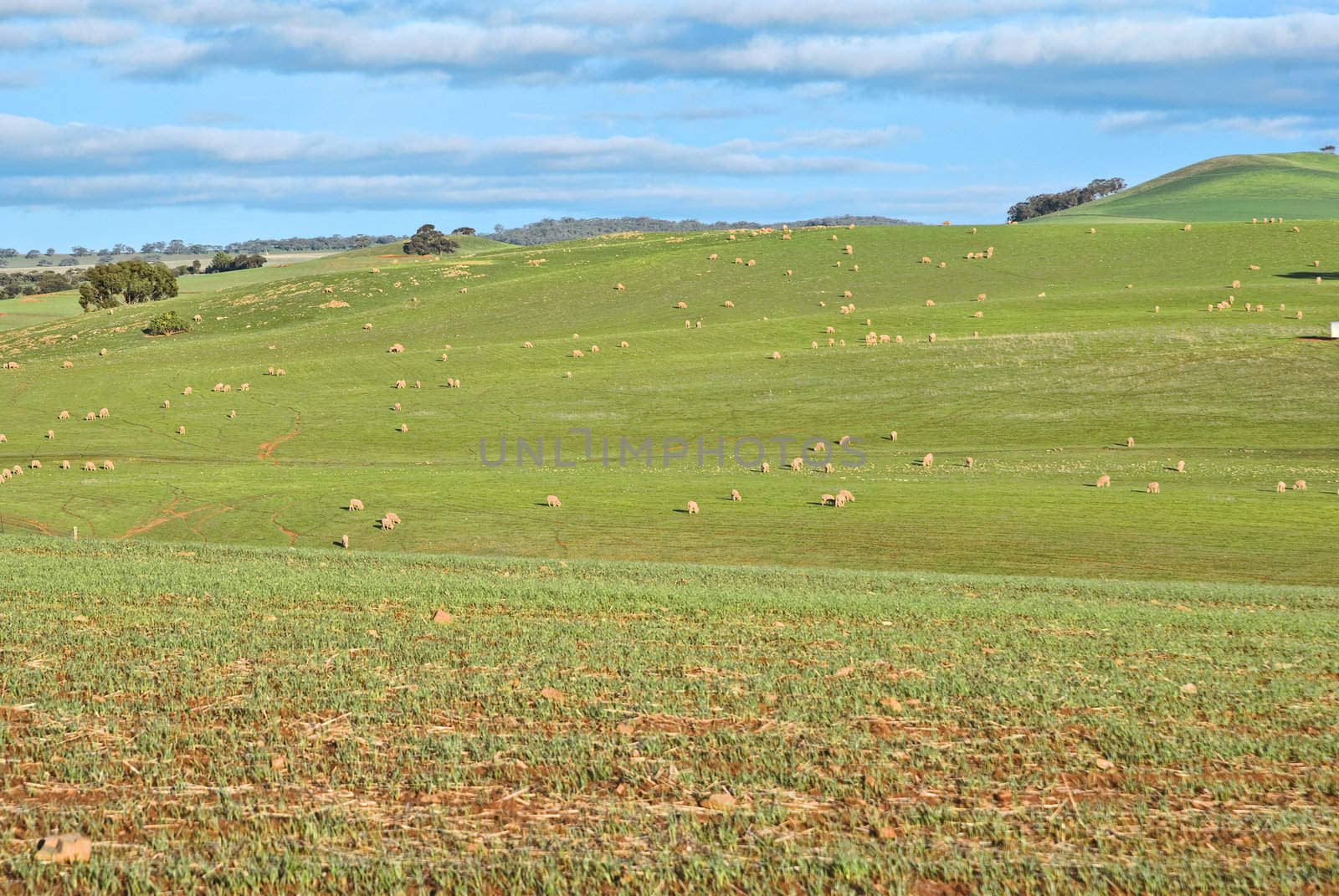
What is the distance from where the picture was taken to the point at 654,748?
11805mm

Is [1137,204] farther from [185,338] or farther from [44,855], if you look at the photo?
[44,855]

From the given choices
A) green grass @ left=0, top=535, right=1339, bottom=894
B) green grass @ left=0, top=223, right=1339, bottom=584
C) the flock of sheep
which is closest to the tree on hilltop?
green grass @ left=0, top=223, right=1339, bottom=584

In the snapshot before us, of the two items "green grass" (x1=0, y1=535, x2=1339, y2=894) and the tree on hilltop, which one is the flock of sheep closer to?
"green grass" (x1=0, y1=535, x2=1339, y2=894)

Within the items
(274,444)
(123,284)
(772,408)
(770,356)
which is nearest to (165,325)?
(123,284)

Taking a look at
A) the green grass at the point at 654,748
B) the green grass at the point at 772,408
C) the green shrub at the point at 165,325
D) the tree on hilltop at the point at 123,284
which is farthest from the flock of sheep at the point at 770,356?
the tree on hilltop at the point at 123,284

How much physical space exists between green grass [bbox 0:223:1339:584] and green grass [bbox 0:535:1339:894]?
617 inches

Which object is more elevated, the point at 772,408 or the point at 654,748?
the point at 772,408

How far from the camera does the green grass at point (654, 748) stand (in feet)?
29.7

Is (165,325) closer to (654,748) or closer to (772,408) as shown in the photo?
(772,408)

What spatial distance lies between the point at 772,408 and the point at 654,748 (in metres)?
49.5

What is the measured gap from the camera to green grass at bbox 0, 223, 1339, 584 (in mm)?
37219

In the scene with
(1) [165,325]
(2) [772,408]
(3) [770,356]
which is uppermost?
(1) [165,325]

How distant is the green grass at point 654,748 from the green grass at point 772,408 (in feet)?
51.4

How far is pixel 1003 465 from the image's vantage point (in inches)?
1914
